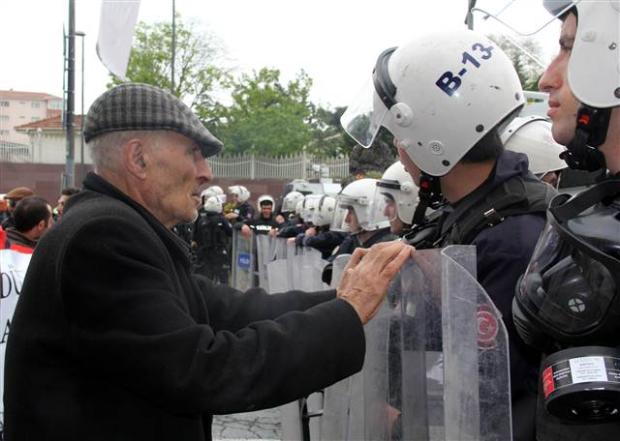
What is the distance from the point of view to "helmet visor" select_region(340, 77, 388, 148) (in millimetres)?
2963

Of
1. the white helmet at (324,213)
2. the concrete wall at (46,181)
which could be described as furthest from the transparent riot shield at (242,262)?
the concrete wall at (46,181)

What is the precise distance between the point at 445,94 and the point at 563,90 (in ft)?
2.61

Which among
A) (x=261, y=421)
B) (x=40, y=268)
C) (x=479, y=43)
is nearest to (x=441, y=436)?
(x=40, y=268)

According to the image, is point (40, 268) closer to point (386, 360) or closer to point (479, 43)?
point (386, 360)

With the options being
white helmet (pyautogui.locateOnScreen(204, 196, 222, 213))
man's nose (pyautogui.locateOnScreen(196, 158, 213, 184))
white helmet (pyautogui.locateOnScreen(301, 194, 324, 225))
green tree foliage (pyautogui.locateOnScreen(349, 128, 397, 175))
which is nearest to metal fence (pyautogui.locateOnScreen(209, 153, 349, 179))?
white helmet (pyautogui.locateOnScreen(204, 196, 222, 213))

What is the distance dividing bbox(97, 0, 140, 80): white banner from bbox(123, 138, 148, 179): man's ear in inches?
123

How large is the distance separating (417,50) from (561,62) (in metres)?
0.87

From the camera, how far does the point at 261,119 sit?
46.8 meters

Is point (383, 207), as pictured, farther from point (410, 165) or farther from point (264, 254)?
point (264, 254)

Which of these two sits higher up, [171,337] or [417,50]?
[417,50]

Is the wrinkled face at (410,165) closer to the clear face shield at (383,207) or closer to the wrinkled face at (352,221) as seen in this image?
the clear face shield at (383,207)

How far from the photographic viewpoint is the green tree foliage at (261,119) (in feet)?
151

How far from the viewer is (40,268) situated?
2.04 metres

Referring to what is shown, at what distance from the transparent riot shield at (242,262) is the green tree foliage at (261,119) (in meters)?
30.4
